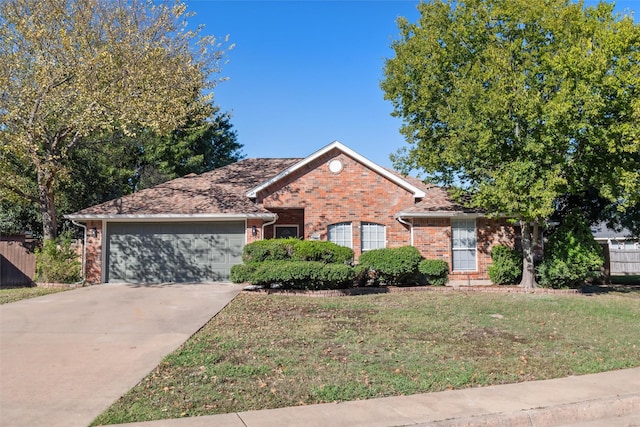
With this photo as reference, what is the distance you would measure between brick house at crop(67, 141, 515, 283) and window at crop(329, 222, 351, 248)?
0.04 meters

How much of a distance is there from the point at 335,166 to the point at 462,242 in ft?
18.0

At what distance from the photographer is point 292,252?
15055 millimetres

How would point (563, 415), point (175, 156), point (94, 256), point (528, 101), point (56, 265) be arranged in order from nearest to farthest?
point (563, 415), point (528, 101), point (56, 265), point (94, 256), point (175, 156)

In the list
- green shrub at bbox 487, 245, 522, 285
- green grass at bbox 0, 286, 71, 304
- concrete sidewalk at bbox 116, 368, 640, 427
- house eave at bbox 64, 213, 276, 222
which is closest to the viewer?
concrete sidewalk at bbox 116, 368, 640, 427

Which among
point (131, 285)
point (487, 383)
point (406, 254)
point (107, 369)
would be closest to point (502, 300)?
point (406, 254)

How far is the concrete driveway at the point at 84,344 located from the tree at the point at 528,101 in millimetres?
8499

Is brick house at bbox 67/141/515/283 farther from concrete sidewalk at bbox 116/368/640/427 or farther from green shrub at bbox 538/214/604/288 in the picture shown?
concrete sidewalk at bbox 116/368/640/427

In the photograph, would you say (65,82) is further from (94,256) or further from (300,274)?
(300,274)

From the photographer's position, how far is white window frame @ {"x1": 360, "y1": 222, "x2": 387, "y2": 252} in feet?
60.0

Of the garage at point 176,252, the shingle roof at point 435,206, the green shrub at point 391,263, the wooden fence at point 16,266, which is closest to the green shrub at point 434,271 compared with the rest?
the green shrub at point 391,263


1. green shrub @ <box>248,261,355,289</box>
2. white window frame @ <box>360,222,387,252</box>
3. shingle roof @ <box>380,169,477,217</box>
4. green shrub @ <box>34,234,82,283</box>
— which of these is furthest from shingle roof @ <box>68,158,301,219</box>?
shingle roof @ <box>380,169,477,217</box>

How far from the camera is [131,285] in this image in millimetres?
16594

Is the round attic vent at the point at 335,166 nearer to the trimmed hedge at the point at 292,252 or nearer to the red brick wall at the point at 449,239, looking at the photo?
the red brick wall at the point at 449,239

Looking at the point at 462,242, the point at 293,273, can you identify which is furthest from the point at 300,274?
the point at 462,242
